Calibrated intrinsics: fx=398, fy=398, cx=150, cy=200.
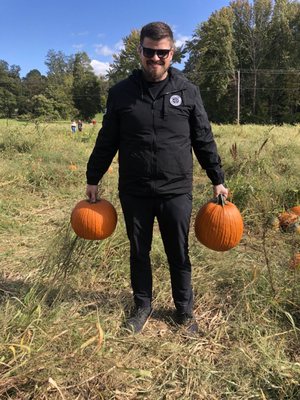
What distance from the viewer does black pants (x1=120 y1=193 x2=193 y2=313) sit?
8.22ft

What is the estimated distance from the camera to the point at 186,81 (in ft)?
7.97

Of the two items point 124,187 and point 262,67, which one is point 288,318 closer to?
point 124,187

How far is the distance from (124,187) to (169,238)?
17.6 inches

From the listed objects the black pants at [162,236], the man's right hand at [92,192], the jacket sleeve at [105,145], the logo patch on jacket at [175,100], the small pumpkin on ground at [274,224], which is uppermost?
the logo patch on jacket at [175,100]

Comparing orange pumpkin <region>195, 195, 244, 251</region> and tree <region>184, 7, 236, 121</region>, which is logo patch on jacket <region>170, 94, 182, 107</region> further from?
tree <region>184, 7, 236, 121</region>

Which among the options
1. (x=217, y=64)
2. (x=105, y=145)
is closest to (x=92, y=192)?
(x=105, y=145)

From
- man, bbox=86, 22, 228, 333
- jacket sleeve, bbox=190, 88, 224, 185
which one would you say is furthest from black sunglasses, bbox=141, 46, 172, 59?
jacket sleeve, bbox=190, 88, 224, 185

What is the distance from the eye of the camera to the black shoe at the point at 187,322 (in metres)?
2.70

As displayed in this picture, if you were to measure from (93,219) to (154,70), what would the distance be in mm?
1043

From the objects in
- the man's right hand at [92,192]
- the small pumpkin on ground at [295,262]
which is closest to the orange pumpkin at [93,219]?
the man's right hand at [92,192]

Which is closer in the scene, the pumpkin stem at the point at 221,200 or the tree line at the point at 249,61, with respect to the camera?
the pumpkin stem at the point at 221,200

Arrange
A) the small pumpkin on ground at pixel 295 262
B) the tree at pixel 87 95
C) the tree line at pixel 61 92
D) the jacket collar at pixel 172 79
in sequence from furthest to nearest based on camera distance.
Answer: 1. the tree at pixel 87 95
2. the tree line at pixel 61 92
3. the small pumpkin on ground at pixel 295 262
4. the jacket collar at pixel 172 79

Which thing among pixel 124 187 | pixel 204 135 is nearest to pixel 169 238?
pixel 124 187

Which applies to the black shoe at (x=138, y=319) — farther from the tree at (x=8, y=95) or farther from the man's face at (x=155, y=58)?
the tree at (x=8, y=95)
